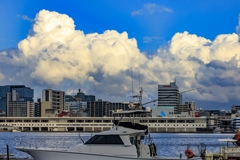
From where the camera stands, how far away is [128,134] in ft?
107

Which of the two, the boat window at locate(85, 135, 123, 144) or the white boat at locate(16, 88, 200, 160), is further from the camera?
the boat window at locate(85, 135, 123, 144)

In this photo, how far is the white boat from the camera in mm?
32156

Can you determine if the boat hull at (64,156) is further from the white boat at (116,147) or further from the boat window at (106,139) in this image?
the boat window at (106,139)

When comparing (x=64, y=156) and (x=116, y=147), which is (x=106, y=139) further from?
(x=64, y=156)

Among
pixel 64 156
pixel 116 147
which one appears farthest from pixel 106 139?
pixel 64 156

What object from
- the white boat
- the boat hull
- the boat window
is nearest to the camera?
the boat hull

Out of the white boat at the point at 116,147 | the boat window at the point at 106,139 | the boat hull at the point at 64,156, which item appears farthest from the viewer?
the boat window at the point at 106,139

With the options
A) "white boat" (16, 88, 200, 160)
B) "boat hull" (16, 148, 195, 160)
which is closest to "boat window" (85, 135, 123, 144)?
"white boat" (16, 88, 200, 160)

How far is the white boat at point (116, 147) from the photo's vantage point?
3216 cm

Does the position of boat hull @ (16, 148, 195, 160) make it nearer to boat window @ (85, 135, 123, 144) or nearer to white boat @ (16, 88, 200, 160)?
white boat @ (16, 88, 200, 160)

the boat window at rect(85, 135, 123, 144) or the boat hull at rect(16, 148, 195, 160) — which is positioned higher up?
the boat window at rect(85, 135, 123, 144)

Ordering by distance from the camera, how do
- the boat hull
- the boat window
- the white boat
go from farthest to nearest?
the boat window → the white boat → the boat hull

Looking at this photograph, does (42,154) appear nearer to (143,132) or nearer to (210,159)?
(143,132)

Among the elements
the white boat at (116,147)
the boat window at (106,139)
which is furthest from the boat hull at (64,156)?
the boat window at (106,139)
